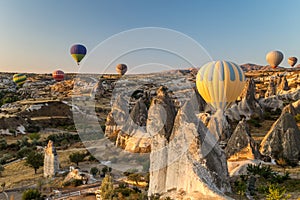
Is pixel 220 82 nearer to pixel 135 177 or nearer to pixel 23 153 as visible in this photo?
pixel 135 177

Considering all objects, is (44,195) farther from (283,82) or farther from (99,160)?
(283,82)

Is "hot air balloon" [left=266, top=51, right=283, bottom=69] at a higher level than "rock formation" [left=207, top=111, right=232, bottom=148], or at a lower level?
higher

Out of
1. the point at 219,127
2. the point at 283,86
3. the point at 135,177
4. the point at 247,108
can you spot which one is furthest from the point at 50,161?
the point at 283,86

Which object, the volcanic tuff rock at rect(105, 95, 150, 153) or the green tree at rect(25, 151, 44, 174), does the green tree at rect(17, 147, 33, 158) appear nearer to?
the green tree at rect(25, 151, 44, 174)

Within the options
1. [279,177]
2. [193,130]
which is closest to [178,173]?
[193,130]

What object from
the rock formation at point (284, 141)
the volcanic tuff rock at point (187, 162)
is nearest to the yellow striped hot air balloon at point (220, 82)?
the rock formation at point (284, 141)

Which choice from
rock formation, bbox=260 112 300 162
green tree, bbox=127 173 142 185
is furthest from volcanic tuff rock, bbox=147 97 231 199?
rock formation, bbox=260 112 300 162
